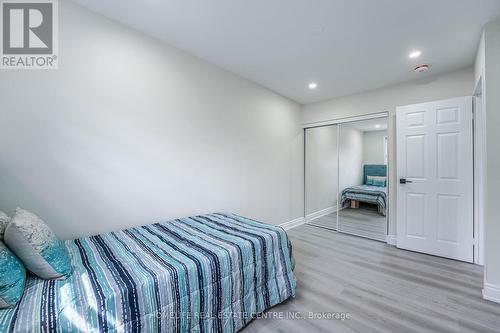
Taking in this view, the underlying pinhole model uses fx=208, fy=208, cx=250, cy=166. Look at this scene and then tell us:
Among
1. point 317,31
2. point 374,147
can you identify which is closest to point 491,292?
point 374,147

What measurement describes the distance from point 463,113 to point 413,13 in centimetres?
168

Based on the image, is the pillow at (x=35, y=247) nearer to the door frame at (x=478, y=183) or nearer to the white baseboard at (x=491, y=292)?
the white baseboard at (x=491, y=292)

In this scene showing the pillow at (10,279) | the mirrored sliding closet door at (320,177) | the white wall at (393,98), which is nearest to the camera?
the pillow at (10,279)

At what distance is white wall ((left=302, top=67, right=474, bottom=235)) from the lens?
2.79 m

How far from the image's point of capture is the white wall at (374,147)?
347 cm

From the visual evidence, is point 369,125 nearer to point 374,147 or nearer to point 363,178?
point 374,147

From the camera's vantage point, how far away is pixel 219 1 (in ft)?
5.60

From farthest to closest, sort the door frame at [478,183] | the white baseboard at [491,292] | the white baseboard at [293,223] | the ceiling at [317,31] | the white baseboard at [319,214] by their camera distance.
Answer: the white baseboard at [319,214]
the white baseboard at [293,223]
the door frame at [478,183]
the white baseboard at [491,292]
the ceiling at [317,31]

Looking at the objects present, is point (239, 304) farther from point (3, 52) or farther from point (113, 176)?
point (3, 52)

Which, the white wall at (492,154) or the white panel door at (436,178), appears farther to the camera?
the white panel door at (436,178)

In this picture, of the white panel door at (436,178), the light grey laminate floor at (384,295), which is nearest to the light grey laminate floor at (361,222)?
the white panel door at (436,178)

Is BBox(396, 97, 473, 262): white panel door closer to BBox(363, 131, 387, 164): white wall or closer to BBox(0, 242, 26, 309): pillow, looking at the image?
BBox(363, 131, 387, 164): white wall

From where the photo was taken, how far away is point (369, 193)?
3.75 m

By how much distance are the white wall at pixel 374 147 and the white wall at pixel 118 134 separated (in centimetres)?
213
